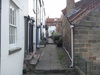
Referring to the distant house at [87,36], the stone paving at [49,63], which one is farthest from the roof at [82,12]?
the stone paving at [49,63]

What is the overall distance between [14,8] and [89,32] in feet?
14.2

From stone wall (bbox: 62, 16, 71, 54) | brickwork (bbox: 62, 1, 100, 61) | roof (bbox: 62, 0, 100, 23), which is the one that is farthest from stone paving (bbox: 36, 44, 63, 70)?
roof (bbox: 62, 0, 100, 23)

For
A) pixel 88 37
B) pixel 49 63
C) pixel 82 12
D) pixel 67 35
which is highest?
pixel 82 12

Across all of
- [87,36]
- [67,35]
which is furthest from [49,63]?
[67,35]

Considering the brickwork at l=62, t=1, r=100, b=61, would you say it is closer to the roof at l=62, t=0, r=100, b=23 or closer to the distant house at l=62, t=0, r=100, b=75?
the distant house at l=62, t=0, r=100, b=75

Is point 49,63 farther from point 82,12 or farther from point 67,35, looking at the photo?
point 82,12

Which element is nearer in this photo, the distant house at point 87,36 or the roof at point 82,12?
the distant house at point 87,36

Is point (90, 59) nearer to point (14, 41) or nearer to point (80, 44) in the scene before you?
point (80, 44)

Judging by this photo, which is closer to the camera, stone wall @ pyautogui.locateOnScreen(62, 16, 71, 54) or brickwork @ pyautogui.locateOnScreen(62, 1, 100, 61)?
brickwork @ pyautogui.locateOnScreen(62, 1, 100, 61)

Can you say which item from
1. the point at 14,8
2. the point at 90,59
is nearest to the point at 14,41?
the point at 14,8

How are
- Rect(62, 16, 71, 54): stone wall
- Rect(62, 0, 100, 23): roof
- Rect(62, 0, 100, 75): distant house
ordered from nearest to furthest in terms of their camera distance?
Rect(62, 0, 100, 75): distant house, Rect(62, 0, 100, 23): roof, Rect(62, 16, 71, 54): stone wall

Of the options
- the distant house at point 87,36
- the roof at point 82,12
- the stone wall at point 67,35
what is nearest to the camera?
the distant house at point 87,36

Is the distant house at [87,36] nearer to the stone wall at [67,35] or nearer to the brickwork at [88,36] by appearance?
the brickwork at [88,36]

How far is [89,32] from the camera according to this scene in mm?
8883
